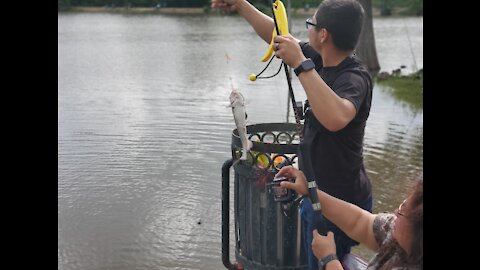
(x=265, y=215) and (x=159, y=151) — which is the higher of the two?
(x=265, y=215)

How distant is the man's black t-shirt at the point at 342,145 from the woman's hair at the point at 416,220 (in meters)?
0.56

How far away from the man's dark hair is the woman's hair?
75cm

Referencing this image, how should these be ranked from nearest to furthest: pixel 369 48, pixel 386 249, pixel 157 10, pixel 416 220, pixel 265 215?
pixel 416 220, pixel 386 249, pixel 265 215, pixel 369 48, pixel 157 10

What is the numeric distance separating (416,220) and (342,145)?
24.4 inches

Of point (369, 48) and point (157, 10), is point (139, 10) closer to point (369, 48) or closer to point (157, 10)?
point (157, 10)

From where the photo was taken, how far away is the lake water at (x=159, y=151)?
4809mm

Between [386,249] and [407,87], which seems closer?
[386,249]

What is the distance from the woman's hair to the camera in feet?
7.16

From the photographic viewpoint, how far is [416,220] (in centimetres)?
221

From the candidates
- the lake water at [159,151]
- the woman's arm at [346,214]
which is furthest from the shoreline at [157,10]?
the woman's arm at [346,214]

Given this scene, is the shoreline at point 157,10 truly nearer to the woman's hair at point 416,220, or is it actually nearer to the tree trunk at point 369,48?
the tree trunk at point 369,48

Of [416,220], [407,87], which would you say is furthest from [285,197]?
[407,87]

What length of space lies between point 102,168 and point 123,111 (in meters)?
3.21

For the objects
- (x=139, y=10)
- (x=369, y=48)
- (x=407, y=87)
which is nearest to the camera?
(x=407, y=87)
